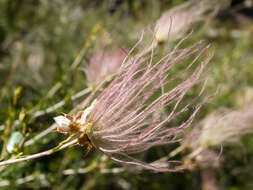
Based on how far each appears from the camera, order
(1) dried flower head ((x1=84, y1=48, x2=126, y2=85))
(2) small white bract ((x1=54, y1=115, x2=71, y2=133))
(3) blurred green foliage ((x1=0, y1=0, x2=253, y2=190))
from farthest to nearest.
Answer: (3) blurred green foliage ((x1=0, y1=0, x2=253, y2=190)), (1) dried flower head ((x1=84, y1=48, x2=126, y2=85)), (2) small white bract ((x1=54, y1=115, x2=71, y2=133))

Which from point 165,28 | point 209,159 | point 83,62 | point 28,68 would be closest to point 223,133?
point 209,159

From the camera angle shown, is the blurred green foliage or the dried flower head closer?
the dried flower head

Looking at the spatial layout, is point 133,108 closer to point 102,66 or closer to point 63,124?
point 63,124

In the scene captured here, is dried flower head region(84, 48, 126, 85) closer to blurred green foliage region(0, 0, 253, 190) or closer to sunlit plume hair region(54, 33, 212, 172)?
blurred green foliage region(0, 0, 253, 190)

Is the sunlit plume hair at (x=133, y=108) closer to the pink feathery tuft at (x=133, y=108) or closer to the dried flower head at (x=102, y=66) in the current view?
the pink feathery tuft at (x=133, y=108)

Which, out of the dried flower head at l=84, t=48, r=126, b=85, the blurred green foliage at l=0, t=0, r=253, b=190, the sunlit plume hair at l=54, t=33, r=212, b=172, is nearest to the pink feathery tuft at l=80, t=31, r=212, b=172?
the sunlit plume hair at l=54, t=33, r=212, b=172

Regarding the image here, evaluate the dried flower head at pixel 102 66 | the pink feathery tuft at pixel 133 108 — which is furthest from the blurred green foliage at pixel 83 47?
the pink feathery tuft at pixel 133 108

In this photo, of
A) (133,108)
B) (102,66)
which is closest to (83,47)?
(102,66)

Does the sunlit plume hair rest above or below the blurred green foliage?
above

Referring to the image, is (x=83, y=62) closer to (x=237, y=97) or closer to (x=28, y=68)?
(x=28, y=68)
